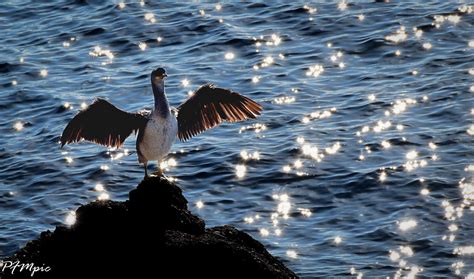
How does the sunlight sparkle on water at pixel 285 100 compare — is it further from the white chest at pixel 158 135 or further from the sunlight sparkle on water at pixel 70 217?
the white chest at pixel 158 135

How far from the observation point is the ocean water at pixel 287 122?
18.2 meters

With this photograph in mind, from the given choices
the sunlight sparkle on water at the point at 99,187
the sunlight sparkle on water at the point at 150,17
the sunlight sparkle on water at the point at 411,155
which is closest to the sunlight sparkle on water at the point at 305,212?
the sunlight sparkle on water at the point at 411,155

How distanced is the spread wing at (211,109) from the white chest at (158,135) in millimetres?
828

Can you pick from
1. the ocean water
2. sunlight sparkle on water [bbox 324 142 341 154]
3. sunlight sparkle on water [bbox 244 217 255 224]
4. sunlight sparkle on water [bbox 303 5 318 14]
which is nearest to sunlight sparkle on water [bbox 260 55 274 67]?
the ocean water

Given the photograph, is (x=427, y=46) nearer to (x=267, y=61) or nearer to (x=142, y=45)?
(x=267, y=61)

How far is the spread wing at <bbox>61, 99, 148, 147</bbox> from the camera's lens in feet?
51.2

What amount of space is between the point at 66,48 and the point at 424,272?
1398 cm

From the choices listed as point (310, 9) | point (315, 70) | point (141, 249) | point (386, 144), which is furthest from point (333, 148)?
point (141, 249)

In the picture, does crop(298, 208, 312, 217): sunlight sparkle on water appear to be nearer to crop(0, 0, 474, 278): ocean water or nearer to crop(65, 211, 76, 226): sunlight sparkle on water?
crop(0, 0, 474, 278): ocean water

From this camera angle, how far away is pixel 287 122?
22312 millimetres

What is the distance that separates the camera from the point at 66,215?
19.4 m

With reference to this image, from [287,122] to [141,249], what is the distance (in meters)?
10.3

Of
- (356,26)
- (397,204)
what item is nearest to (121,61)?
(356,26)

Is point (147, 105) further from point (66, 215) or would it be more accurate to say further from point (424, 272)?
point (424, 272)
